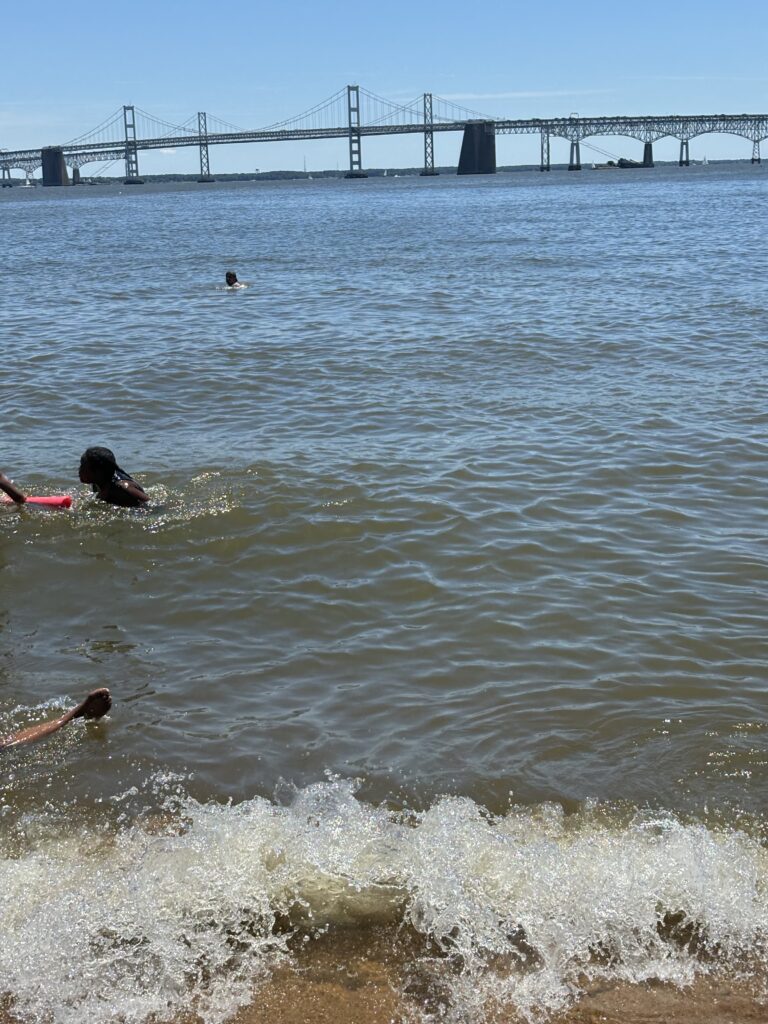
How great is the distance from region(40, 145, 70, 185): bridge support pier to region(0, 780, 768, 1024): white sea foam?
7140 inches

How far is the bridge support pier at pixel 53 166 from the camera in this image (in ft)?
548

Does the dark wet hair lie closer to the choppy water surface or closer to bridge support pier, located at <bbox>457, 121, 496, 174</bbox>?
the choppy water surface

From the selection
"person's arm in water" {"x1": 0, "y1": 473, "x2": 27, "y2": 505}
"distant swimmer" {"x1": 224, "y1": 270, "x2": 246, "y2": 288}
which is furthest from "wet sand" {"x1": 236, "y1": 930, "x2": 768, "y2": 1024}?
"distant swimmer" {"x1": 224, "y1": 270, "x2": 246, "y2": 288}

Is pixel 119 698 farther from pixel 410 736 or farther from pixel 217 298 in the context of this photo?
pixel 217 298

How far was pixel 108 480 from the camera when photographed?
904cm

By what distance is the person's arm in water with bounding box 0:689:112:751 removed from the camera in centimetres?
566

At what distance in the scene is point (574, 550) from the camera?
27.1 feet

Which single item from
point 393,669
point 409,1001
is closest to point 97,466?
point 393,669

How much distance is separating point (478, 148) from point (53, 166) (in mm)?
73374

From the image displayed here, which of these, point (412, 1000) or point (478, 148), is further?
point (478, 148)

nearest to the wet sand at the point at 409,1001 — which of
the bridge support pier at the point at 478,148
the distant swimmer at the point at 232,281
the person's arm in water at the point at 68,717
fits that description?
the person's arm in water at the point at 68,717

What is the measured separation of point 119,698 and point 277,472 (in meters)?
4.38

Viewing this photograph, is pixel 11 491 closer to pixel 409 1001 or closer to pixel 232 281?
pixel 409 1001

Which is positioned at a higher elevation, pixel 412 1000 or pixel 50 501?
pixel 50 501
